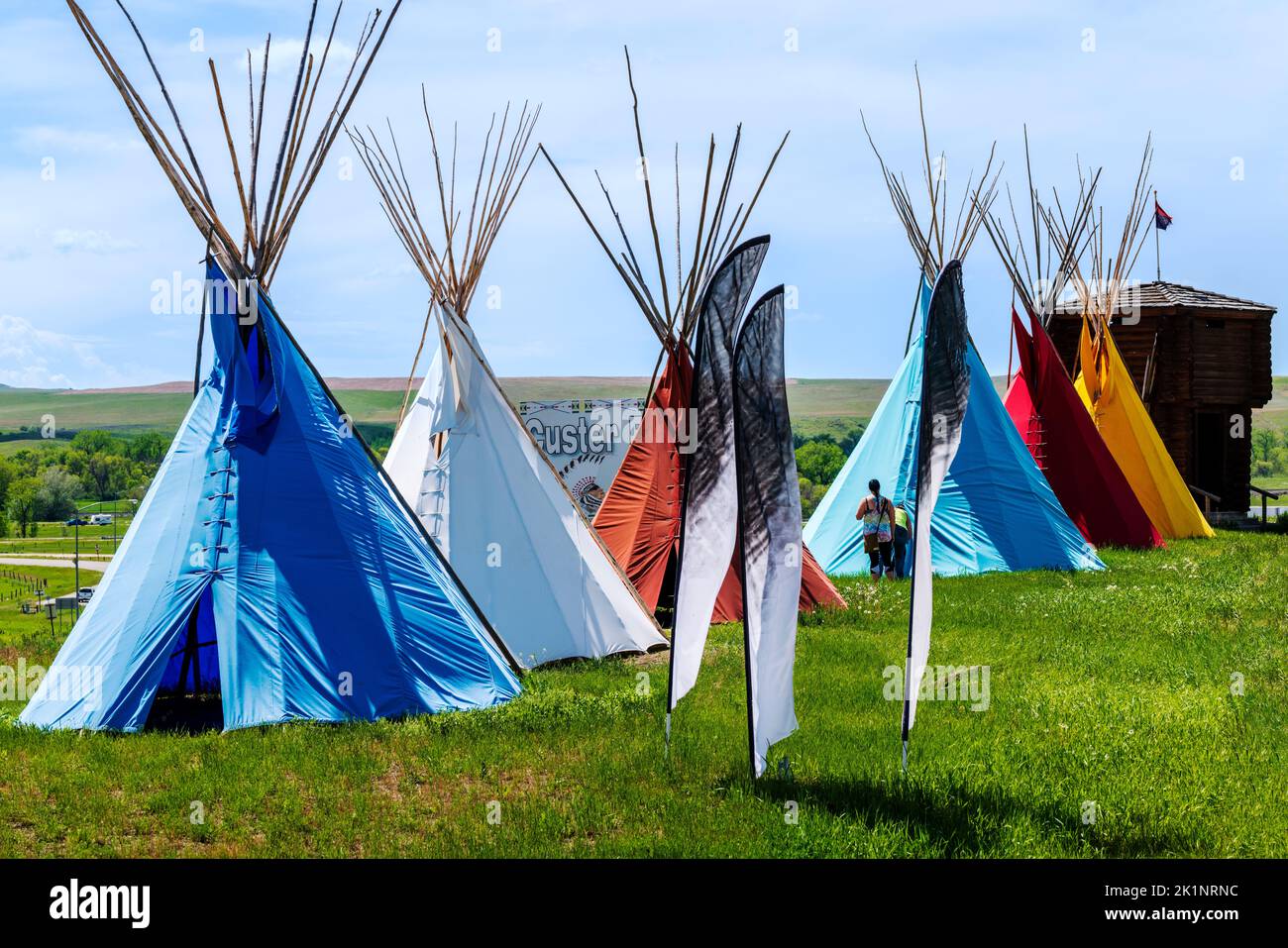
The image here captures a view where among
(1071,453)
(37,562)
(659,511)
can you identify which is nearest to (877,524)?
(659,511)

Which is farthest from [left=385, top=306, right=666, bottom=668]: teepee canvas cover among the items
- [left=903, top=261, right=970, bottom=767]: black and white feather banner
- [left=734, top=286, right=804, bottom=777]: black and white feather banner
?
[left=903, top=261, right=970, bottom=767]: black and white feather banner

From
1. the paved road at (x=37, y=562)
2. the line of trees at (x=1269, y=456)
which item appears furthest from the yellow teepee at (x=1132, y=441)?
the line of trees at (x=1269, y=456)

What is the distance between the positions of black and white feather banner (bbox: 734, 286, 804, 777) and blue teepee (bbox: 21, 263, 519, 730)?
243cm

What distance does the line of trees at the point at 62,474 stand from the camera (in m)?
61.6

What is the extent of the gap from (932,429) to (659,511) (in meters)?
5.52

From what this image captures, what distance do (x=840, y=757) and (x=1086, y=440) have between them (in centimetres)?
1111

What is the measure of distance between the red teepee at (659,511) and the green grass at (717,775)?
1.78 m

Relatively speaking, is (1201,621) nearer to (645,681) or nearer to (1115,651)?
(1115,651)

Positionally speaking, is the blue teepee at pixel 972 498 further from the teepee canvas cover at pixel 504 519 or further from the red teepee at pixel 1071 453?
the teepee canvas cover at pixel 504 519

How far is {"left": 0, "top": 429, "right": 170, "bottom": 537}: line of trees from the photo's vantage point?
61562 millimetres

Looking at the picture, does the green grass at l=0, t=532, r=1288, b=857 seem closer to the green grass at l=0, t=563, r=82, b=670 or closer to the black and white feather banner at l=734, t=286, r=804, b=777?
the black and white feather banner at l=734, t=286, r=804, b=777

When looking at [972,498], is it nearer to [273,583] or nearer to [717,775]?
[717,775]

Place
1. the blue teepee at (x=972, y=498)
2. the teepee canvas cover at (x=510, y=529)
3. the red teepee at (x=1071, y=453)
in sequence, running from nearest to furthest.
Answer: the teepee canvas cover at (x=510, y=529) < the blue teepee at (x=972, y=498) < the red teepee at (x=1071, y=453)

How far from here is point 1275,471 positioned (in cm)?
10100
